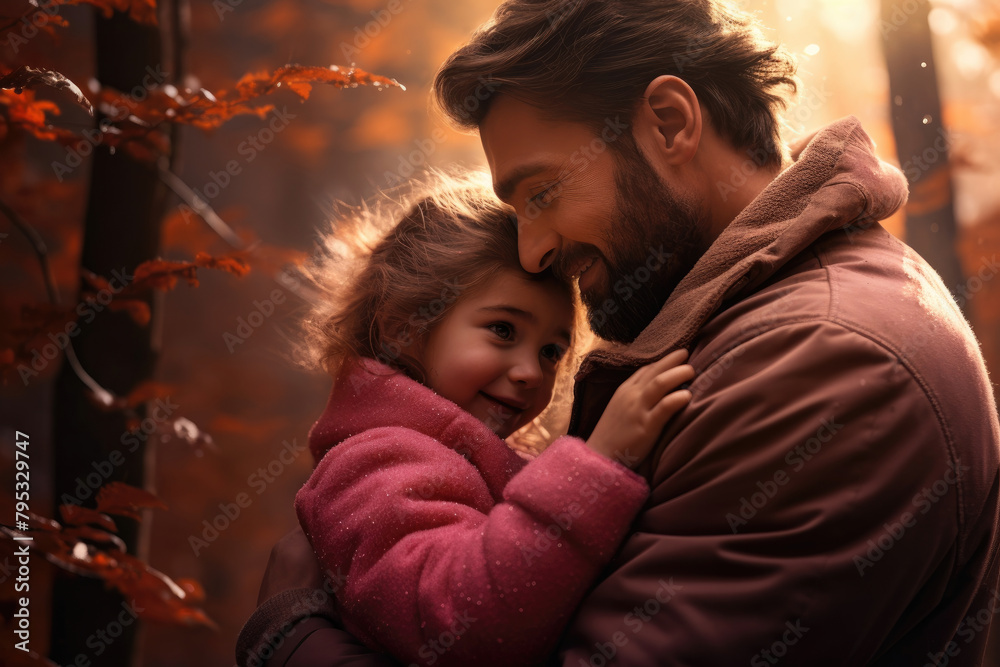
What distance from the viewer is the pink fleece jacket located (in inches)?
50.0

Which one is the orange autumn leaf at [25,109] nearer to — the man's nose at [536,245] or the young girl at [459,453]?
the young girl at [459,453]

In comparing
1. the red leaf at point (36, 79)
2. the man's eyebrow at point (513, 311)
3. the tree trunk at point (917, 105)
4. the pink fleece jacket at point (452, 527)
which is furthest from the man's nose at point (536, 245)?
the tree trunk at point (917, 105)

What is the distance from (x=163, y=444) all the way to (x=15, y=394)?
864 millimetres

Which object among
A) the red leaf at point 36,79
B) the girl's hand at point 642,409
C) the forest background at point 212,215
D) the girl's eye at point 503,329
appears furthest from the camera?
the forest background at point 212,215

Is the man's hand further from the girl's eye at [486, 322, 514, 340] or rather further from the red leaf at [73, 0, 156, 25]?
the red leaf at [73, 0, 156, 25]

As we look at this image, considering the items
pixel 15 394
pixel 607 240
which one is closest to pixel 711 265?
pixel 607 240

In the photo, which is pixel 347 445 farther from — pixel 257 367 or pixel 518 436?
pixel 257 367

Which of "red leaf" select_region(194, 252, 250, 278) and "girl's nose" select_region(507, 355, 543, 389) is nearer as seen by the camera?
"girl's nose" select_region(507, 355, 543, 389)

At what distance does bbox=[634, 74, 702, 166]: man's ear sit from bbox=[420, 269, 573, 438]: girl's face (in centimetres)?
46

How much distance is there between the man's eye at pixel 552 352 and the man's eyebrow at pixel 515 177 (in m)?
0.42

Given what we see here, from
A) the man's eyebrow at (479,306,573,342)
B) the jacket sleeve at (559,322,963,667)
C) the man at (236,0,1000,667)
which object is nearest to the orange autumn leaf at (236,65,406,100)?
the man at (236,0,1000,667)

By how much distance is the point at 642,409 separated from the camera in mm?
1287

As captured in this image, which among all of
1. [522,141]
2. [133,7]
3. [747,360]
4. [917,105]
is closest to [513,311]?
[522,141]

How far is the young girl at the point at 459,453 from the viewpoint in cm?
128
